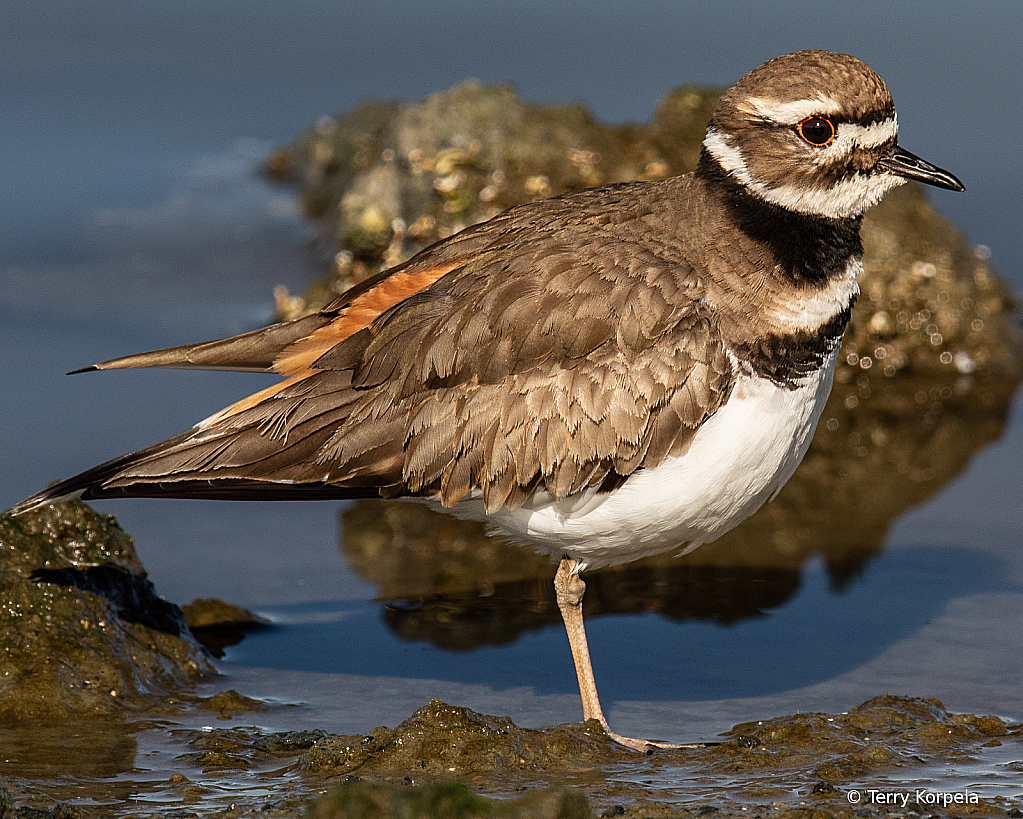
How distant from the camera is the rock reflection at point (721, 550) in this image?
7590 millimetres

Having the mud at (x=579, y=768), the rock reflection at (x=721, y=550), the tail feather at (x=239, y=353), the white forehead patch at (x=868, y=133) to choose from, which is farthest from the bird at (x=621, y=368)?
the rock reflection at (x=721, y=550)

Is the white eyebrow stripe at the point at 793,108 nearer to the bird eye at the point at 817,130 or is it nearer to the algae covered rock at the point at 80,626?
the bird eye at the point at 817,130

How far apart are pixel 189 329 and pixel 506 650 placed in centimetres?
475

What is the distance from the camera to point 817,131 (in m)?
6.03

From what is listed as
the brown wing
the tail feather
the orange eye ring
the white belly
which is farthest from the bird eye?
the tail feather

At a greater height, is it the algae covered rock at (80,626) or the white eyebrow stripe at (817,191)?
the white eyebrow stripe at (817,191)

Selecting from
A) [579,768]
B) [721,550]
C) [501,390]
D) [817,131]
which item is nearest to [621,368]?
[501,390]

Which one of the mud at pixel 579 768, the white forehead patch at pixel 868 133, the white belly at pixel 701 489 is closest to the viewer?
the mud at pixel 579 768

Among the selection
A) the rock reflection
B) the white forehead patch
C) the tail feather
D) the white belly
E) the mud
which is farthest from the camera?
the rock reflection

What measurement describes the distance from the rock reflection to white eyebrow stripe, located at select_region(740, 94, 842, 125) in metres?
2.77

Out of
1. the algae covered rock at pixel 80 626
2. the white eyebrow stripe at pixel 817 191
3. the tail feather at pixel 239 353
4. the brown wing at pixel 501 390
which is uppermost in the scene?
the white eyebrow stripe at pixel 817 191

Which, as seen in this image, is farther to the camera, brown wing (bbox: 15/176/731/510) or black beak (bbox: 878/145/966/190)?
black beak (bbox: 878/145/966/190)

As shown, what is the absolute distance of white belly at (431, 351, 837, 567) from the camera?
5.93 meters

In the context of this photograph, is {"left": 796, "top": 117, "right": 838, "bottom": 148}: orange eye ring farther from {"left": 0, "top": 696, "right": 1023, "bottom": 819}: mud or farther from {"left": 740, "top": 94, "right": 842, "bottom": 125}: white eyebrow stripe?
{"left": 0, "top": 696, "right": 1023, "bottom": 819}: mud
